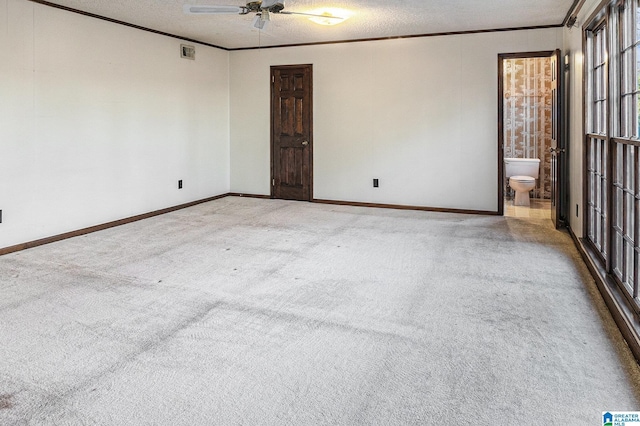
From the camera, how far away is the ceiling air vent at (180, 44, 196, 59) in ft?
22.2

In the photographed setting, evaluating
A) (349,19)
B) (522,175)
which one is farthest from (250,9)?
(522,175)

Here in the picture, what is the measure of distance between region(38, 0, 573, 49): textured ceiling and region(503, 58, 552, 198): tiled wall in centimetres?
185

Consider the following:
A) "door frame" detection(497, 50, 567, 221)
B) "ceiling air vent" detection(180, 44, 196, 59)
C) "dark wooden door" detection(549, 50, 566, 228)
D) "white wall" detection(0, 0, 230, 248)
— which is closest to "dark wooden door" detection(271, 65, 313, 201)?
"white wall" detection(0, 0, 230, 248)

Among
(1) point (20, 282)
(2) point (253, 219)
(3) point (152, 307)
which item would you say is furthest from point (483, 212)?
(1) point (20, 282)

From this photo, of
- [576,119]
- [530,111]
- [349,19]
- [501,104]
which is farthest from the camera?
[530,111]

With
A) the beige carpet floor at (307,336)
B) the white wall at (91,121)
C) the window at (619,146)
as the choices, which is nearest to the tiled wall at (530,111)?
the beige carpet floor at (307,336)

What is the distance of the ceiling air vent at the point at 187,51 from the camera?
22.2ft

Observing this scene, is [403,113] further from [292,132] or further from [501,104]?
[292,132]

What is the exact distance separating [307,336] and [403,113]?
4.76 m

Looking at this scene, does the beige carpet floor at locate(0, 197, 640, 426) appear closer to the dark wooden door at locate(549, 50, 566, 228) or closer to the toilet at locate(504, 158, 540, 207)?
the dark wooden door at locate(549, 50, 566, 228)

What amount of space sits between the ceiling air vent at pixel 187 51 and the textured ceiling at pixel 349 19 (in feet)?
0.51

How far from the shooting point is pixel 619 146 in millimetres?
3336

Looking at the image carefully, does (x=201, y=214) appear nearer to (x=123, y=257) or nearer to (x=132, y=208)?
(x=132, y=208)

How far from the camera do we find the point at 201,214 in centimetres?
652
